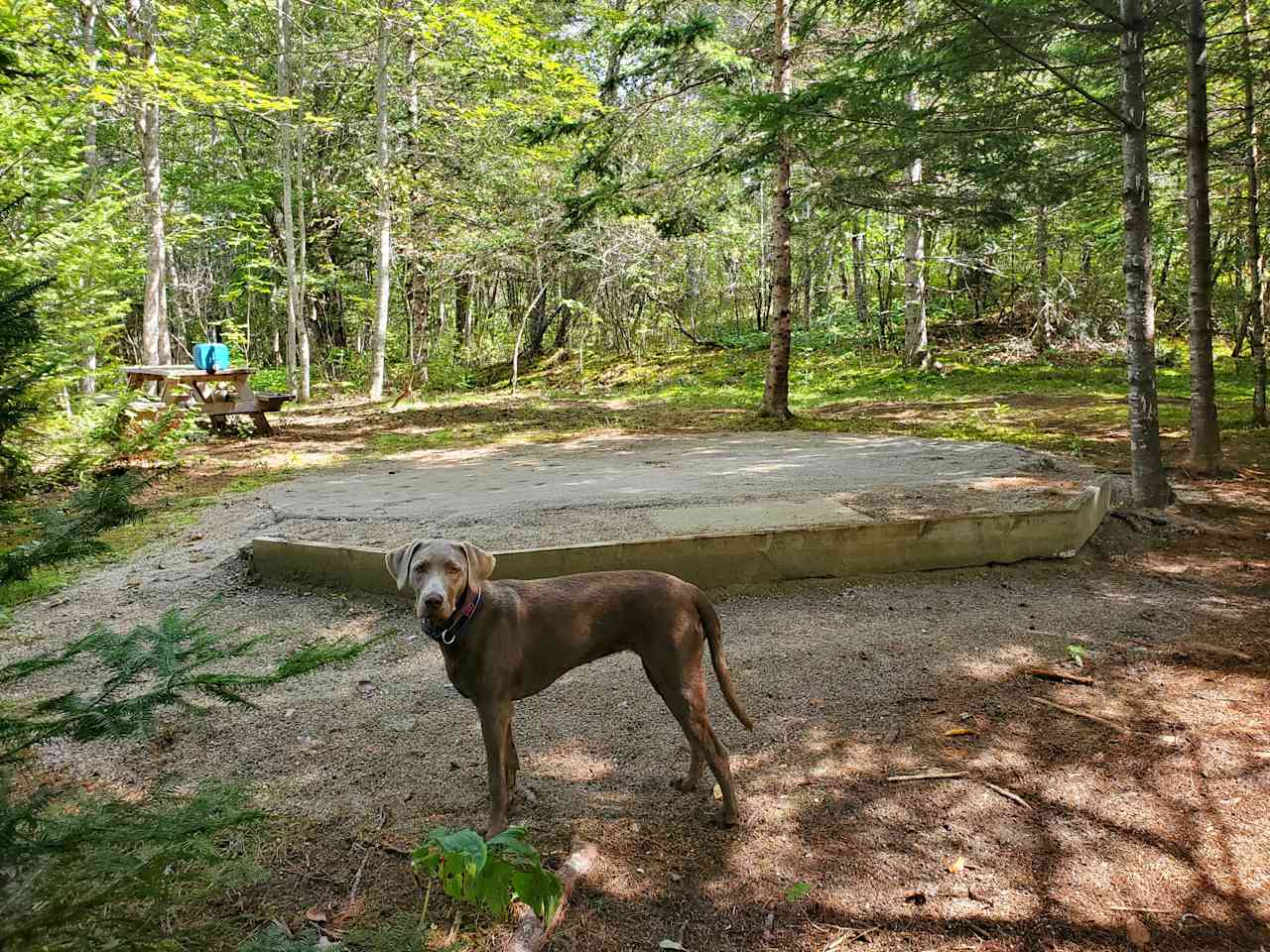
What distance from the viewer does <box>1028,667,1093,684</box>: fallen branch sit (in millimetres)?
4230

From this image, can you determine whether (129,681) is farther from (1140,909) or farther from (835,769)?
(1140,909)

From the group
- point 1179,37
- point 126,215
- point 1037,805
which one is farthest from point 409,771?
point 126,215

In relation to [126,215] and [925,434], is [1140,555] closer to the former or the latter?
[925,434]

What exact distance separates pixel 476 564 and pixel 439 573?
172 millimetres

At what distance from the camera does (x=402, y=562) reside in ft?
9.67

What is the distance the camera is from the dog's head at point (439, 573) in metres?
2.66

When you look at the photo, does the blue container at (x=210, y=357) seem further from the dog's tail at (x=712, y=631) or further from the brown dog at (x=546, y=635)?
the dog's tail at (x=712, y=631)

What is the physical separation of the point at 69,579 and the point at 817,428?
9.24 meters

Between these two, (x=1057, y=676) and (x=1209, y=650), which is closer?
(x=1057, y=676)

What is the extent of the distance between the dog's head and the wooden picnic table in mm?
10413

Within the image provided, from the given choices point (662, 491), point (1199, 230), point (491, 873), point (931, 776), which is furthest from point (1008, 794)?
point (1199, 230)

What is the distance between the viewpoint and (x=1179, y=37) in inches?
332

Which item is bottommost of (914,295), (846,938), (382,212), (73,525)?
(846,938)

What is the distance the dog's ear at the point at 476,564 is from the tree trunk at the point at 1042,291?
18025 mm
